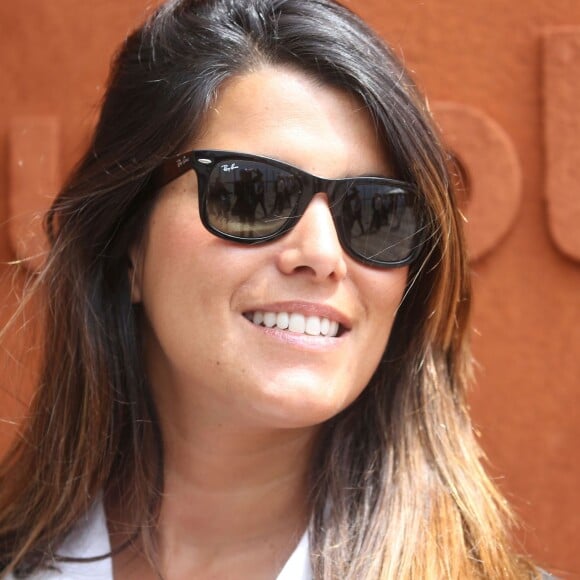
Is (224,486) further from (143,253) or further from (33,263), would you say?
(33,263)

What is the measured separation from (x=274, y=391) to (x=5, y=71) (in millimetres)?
1973

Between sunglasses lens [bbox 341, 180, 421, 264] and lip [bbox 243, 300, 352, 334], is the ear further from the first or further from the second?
sunglasses lens [bbox 341, 180, 421, 264]

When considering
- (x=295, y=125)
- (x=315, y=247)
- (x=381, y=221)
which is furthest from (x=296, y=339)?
(x=295, y=125)

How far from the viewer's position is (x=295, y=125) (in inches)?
65.4

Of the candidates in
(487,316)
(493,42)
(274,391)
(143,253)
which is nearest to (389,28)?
(493,42)

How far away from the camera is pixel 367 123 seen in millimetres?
1715

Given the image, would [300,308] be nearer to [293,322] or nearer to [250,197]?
[293,322]

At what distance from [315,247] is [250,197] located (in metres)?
0.16

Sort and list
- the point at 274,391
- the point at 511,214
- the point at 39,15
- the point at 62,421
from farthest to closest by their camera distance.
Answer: the point at 39,15, the point at 511,214, the point at 62,421, the point at 274,391

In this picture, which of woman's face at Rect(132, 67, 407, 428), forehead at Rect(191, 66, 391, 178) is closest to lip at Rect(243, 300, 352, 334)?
woman's face at Rect(132, 67, 407, 428)

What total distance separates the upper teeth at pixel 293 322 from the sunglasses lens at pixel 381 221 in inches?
6.0

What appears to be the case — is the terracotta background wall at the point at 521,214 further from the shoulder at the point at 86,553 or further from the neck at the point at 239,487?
the neck at the point at 239,487

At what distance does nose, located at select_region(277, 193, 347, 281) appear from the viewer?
160 cm

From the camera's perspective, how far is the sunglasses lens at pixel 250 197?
5.34 ft
